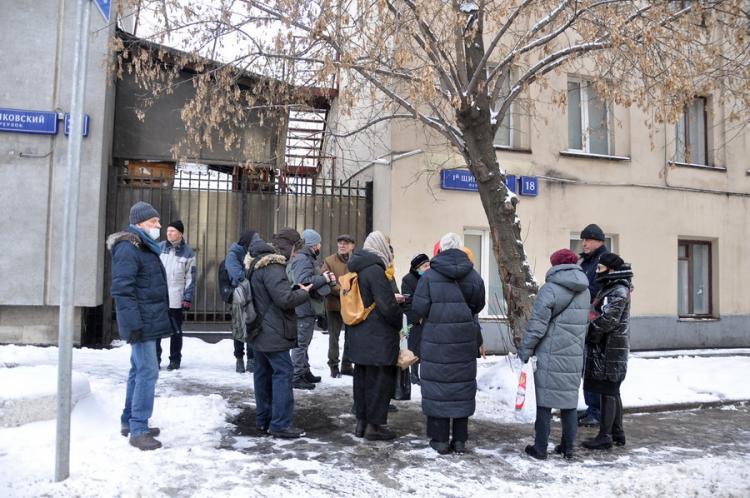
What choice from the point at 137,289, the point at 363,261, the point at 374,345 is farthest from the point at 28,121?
the point at 374,345

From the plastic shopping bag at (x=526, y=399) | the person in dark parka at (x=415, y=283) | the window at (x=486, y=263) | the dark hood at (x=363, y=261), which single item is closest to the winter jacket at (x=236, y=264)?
the person in dark parka at (x=415, y=283)

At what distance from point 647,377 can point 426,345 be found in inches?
200

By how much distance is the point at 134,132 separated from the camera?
10.6 m

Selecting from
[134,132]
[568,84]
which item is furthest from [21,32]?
[568,84]

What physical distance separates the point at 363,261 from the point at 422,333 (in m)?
0.81

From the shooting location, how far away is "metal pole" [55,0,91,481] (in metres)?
3.74

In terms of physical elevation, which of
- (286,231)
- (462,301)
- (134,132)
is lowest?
(462,301)

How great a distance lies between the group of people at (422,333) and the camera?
4.69 m

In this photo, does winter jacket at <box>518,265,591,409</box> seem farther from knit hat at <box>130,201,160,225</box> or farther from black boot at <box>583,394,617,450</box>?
knit hat at <box>130,201,160,225</box>

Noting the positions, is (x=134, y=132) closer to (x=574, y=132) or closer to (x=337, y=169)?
(x=337, y=169)

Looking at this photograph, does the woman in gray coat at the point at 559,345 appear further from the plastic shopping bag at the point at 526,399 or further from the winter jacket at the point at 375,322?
the winter jacket at the point at 375,322

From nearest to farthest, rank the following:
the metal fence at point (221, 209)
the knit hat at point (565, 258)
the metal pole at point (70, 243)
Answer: the metal pole at point (70, 243) < the knit hat at point (565, 258) < the metal fence at point (221, 209)

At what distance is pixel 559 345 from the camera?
16.2ft

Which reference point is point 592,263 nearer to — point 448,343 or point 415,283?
point 415,283
